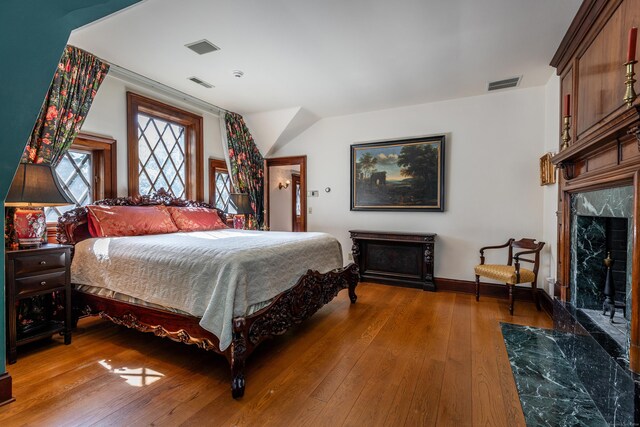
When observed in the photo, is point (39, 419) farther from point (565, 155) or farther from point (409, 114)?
point (409, 114)

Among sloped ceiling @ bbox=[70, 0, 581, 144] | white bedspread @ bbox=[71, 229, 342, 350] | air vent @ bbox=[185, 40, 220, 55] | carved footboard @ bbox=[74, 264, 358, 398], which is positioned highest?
sloped ceiling @ bbox=[70, 0, 581, 144]

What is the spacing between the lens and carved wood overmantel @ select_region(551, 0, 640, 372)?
1.52 m

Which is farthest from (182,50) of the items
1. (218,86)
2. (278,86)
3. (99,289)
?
(99,289)

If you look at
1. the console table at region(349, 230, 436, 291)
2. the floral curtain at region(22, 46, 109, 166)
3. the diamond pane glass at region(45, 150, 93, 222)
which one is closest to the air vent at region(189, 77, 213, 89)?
the floral curtain at region(22, 46, 109, 166)

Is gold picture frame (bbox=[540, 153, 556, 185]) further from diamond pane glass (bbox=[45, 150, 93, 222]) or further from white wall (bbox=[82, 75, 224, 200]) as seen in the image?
diamond pane glass (bbox=[45, 150, 93, 222])

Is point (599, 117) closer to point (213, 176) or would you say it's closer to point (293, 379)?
point (293, 379)

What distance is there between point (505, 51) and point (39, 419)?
14.2ft

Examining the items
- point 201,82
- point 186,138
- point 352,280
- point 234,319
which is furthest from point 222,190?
point 234,319

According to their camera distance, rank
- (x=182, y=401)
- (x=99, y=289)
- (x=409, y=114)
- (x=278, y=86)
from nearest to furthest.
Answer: (x=182, y=401), (x=99, y=289), (x=278, y=86), (x=409, y=114)

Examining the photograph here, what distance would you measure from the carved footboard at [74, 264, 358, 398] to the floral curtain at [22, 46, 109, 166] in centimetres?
130

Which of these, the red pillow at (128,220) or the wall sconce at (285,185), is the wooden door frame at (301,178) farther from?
the red pillow at (128,220)

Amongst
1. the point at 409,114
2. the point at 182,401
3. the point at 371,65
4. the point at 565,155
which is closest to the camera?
the point at 182,401

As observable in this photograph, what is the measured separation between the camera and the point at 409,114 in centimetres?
439

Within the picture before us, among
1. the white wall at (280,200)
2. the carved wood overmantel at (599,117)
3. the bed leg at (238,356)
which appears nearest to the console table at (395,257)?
the carved wood overmantel at (599,117)
